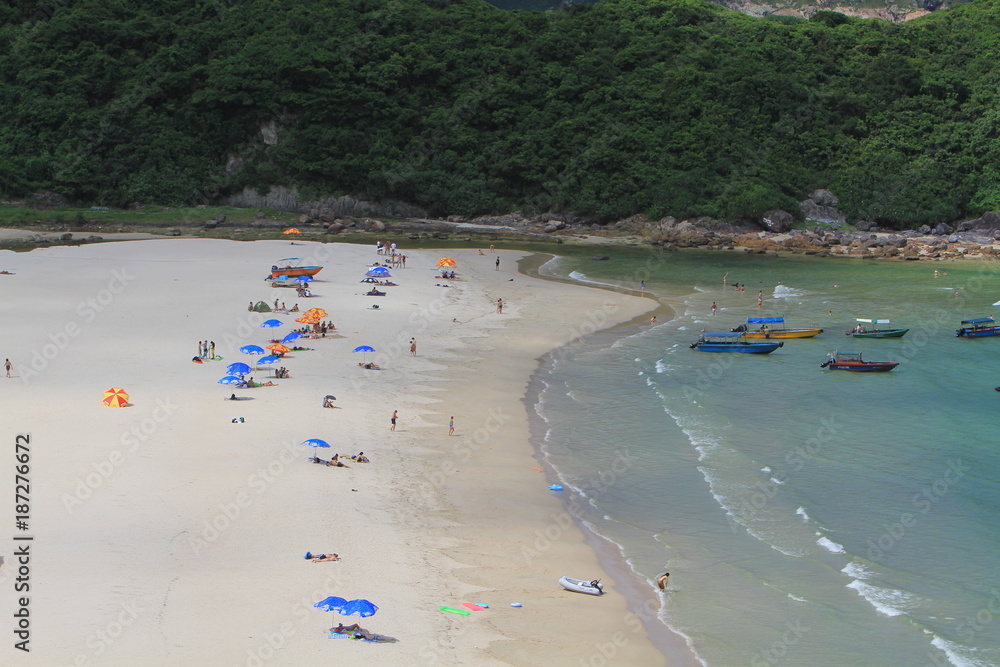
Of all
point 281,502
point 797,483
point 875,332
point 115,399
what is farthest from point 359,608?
point 875,332

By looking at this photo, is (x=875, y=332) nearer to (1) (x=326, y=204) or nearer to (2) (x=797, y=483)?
(2) (x=797, y=483)

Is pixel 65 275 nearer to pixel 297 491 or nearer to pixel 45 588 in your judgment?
pixel 297 491

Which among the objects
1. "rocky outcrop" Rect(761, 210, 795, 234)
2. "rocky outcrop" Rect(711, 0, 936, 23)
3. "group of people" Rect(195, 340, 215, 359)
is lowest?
"group of people" Rect(195, 340, 215, 359)

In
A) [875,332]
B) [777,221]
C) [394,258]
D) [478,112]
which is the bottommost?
[875,332]

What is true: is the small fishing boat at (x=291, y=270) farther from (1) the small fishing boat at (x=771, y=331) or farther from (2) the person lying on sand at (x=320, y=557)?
(2) the person lying on sand at (x=320, y=557)

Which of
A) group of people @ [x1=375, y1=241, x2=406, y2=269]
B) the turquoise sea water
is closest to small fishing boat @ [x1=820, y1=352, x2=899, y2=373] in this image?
the turquoise sea water

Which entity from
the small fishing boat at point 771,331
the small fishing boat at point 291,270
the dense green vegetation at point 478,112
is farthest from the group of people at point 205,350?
the dense green vegetation at point 478,112

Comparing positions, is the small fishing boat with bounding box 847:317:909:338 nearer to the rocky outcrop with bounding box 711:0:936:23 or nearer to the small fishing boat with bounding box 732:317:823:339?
the small fishing boat with bounding box 732:317:823:339
